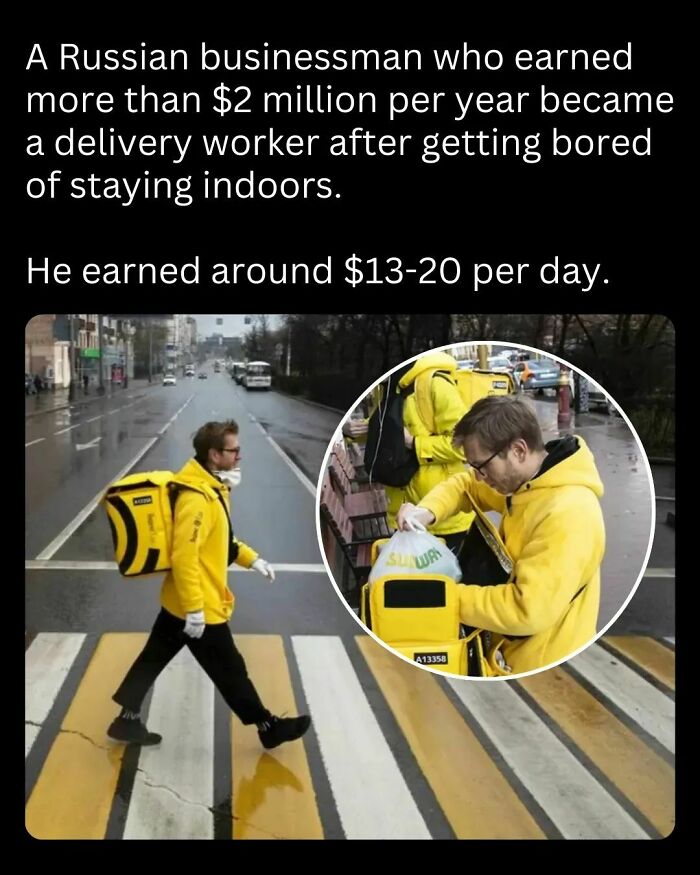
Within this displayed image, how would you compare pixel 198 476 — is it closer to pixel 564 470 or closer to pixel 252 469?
pixel 252 469

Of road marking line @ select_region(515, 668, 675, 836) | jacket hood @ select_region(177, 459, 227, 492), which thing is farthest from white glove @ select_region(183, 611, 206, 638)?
road marking line @ select_region(515, 668, 675, 836)

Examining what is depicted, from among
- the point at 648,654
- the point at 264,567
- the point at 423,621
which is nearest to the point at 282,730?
the point at 264,567

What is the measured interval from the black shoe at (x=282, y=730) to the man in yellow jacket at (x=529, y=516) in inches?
36.7

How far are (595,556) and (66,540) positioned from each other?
203cm

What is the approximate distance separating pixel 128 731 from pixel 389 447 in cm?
144

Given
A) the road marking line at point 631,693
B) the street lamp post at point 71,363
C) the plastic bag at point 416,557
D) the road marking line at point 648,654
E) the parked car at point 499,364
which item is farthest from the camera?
the road marking line at point 648,654

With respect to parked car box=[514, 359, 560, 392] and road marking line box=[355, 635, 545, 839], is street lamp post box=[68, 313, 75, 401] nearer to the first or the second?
parked car box=[514, 359, 560, 392]

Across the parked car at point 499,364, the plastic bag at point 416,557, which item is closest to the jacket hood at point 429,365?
the parked car at point 499,364

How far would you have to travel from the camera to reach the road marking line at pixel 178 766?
273cm

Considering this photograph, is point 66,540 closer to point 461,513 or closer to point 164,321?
point 164,321

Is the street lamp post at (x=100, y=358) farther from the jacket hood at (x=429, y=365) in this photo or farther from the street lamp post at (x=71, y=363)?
the jacket hood at (x=429, y=365)

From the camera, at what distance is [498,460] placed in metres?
2.26

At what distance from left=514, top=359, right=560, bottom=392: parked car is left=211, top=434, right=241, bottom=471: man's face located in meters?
0.90

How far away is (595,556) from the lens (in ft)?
7.71
